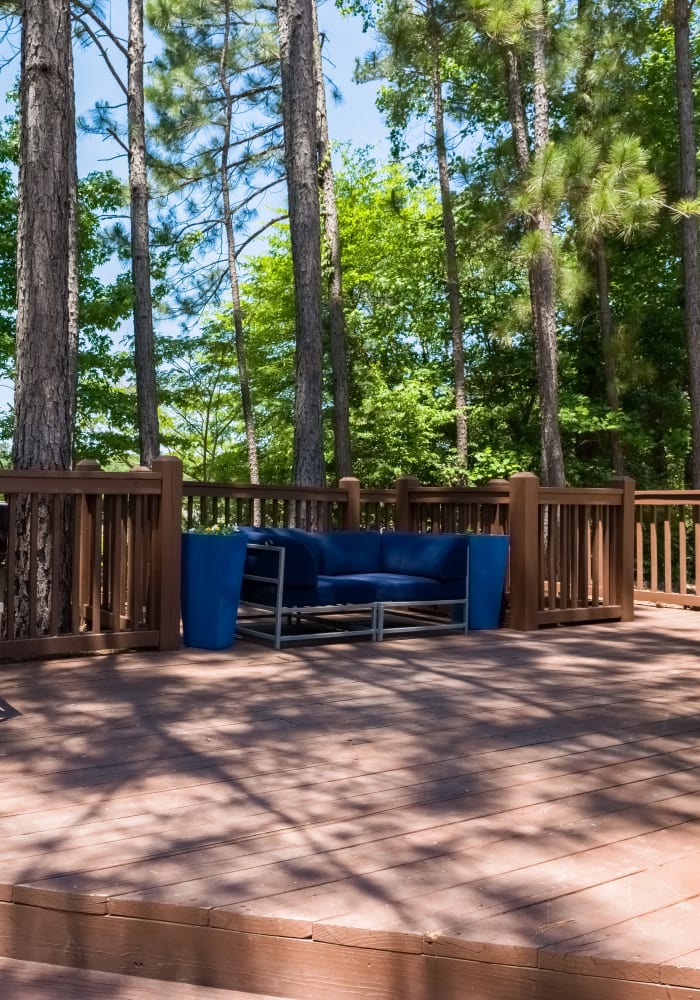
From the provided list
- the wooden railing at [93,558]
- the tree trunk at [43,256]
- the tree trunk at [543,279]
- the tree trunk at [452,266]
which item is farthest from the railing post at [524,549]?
the tree trunk at [452,266]

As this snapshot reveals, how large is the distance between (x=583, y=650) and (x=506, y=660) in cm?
65

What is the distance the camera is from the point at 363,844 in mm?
2094

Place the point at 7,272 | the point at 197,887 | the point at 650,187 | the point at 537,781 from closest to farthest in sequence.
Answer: the point at 197,887, the point at 537,781, the point at 650,187, the point at 7,272

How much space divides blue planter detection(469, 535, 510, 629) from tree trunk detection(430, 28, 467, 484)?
9.23 meters

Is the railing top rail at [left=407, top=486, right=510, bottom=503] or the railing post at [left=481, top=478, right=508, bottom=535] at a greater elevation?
the railing top rail at [left=407, top=486, right=510, bottom=503]

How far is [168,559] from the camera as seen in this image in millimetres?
4965

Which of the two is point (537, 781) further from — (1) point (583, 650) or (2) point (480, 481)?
(2) point (480, 481)

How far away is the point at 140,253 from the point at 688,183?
25.6 ft

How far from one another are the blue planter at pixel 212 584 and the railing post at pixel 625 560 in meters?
2.99

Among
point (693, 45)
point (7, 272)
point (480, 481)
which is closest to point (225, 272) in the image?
point (7, 272)

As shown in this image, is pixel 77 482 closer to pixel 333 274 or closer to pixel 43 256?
pixel 43 256

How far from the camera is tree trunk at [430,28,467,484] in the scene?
14789 millimetres

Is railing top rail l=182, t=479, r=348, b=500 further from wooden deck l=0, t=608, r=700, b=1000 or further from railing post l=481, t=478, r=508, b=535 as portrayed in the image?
wooden deck l=0, t=608, r=700, b=1000

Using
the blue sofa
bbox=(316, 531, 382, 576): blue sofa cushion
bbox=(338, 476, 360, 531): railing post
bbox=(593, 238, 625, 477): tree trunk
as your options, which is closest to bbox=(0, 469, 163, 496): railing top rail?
the blue sofa
